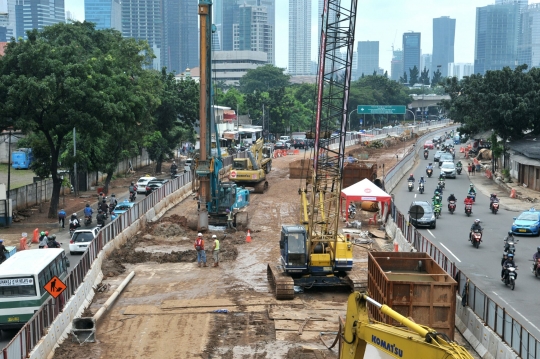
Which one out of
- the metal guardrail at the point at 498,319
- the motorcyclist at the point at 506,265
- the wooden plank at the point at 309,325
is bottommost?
the wooden plank at the point at 309,325

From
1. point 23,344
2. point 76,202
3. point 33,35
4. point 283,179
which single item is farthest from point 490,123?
point 23,344

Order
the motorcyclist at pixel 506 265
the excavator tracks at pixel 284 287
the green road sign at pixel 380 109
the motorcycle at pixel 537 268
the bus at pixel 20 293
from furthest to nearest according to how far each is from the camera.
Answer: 1. the green road sign at pixel 380 109
2. the motorcycle at pixel 537 268
3. the motorcyclist at pixel 506 265
4. the excavator tracks at pixel 284 287
5. the bus at pixel 20 293

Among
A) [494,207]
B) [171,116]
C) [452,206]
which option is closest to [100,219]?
[452,206]

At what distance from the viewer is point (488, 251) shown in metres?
38.1

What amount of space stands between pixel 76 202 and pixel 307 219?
29302mm

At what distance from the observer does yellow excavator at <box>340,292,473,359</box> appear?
12148mm

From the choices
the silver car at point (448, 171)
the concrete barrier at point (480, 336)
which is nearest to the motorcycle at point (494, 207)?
the silver car at point (448, 171)

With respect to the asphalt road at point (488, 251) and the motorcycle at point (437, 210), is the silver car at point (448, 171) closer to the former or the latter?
the asphalt road at point (488, 251)

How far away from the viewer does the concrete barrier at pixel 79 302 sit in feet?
69.1

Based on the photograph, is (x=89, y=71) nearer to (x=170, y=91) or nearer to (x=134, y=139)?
(x=134, y=139)

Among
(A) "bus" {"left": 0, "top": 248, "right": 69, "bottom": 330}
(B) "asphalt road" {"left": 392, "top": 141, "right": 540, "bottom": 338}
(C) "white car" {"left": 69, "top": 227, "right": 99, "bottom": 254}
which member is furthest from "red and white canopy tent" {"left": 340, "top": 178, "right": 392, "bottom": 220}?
(A) "bus" {"left": 0, "top": 248, "right": 69, "bottom": 330}

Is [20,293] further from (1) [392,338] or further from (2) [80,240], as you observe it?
(2) [80,240]

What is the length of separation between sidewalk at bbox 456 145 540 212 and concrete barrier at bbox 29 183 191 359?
25515 millimetres

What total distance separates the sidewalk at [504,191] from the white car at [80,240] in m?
29.1
